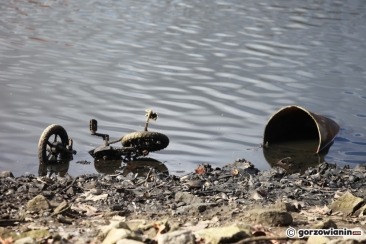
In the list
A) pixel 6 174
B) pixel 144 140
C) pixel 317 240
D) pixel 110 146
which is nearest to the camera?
pixel 317 240

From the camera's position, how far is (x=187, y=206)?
28.2 ft

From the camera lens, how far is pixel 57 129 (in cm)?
1180

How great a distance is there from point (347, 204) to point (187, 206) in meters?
1.89

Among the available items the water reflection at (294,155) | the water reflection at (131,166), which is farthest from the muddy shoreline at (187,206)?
the water reflection at (294,155)

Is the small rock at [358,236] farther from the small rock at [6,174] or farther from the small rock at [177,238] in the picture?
the small rock at [6,174]

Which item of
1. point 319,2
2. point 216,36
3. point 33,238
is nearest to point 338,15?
point 319,2

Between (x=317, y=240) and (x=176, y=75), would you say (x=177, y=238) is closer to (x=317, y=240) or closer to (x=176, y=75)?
(x=317, y=240)

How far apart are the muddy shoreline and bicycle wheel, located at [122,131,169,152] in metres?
0.73

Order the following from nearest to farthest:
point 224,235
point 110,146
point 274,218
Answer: point 224,235 < point 274,218 < point 110,146

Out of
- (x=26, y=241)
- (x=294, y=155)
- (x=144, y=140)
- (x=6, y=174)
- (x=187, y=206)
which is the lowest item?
(x=294, y=155)

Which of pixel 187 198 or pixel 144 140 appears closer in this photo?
pixel 187 198

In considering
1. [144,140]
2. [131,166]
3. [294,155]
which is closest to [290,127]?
[294,155]

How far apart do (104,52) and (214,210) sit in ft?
44.3

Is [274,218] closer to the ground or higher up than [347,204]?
higher up
